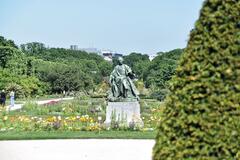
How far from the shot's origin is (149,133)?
15.4m

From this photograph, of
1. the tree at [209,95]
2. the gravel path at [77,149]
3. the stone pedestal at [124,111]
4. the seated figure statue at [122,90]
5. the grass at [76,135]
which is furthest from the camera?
the seated figure statue at [122,90]

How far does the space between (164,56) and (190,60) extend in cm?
9589

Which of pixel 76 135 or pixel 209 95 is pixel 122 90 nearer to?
pixel 76 135

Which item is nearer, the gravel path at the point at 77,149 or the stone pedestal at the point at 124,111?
the gravel path at the point at 77,149

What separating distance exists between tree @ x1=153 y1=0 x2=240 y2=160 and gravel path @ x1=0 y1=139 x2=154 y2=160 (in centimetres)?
580

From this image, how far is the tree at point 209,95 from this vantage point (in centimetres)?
436

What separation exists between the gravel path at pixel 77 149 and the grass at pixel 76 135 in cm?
77

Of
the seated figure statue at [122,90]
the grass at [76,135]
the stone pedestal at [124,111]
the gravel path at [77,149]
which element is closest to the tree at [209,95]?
the gravel path at [77,149]

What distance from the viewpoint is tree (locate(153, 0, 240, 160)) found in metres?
4.36

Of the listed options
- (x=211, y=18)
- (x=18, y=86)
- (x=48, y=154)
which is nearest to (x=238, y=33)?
(x=211, y=18)

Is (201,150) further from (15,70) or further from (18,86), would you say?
(15,70)

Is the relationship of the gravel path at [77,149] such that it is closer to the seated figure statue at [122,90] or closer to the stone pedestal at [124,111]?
the stone pedestal at [124,111]

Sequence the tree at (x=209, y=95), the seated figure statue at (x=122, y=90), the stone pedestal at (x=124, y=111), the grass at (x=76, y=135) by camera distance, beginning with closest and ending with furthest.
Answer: the tree at (x=209, y=95), the grass at (x=76, y=135), the stone pedestal at (x=124, y=111), the seated figure statue at (x=122, y=90)

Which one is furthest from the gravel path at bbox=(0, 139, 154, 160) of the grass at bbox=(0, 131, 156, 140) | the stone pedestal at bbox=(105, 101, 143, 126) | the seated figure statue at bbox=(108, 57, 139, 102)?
the seated figure statue at bbox=(108, 57, 139, 102)
